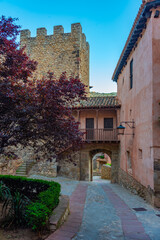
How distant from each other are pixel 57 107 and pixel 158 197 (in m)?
5.34

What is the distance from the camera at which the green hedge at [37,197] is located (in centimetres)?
415

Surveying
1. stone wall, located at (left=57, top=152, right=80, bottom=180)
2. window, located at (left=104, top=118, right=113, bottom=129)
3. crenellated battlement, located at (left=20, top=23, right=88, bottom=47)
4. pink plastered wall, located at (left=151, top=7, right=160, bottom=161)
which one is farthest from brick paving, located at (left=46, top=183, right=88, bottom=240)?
crenellated battlement, located at (left=20, top=23, right=88, bottom=47)

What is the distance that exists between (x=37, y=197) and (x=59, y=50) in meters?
17.5

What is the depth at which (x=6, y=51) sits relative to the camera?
5.51m

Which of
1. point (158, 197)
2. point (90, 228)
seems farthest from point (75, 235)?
point (158, 197)

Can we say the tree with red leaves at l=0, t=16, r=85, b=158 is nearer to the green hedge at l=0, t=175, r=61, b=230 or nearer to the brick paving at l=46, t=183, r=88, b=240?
the green hedge at l=0, t=175, r=61, b=230

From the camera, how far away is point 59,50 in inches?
820

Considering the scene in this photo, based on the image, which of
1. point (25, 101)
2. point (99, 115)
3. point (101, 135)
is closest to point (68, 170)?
point (101, 135)

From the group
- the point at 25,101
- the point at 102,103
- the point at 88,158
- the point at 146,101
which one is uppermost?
the point at 102,103

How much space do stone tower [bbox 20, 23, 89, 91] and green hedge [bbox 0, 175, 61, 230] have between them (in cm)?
1375

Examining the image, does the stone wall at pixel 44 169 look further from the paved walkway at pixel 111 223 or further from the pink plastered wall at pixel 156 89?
the pink plastered wall at pixel 156 89

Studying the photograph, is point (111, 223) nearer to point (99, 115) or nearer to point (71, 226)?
point (71, 226)

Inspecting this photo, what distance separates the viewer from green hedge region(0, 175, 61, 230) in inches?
163

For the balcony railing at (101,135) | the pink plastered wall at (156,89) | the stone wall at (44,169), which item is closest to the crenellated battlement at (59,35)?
the balcony railing at (101,135)
